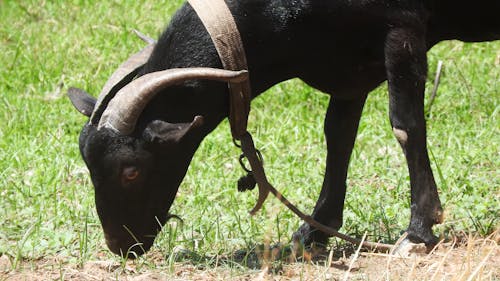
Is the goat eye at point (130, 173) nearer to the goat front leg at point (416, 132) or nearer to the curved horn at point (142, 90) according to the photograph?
the curved horn at point (142, 90)

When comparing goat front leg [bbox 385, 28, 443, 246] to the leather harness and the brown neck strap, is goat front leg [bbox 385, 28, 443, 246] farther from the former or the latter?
the brown neck strap

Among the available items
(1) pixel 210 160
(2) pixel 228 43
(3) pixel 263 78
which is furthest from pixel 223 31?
(1) pixel 210 160

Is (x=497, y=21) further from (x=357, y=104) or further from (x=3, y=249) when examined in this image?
(x=3, y=249)

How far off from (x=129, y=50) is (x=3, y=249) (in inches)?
160

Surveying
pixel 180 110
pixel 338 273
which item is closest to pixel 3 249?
pixel 180 110

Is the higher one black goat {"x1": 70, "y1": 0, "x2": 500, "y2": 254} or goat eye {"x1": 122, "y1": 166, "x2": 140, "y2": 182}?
black goat {"x1": 70, "y1": 0, "x2": 500, "y2": 254}

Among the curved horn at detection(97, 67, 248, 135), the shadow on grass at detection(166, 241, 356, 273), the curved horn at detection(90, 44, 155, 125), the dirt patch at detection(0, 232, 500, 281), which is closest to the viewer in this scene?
the curved horn at detection(97, 67, 248, 135)

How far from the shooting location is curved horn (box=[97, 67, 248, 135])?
5191 mm

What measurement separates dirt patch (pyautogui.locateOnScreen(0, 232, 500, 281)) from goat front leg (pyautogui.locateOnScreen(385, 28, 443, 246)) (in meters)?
0.19

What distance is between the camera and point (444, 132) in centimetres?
801

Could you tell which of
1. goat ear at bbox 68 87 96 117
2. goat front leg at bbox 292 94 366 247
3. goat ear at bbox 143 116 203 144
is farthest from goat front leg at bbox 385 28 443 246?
goat ear at bbox 68 87 96 117

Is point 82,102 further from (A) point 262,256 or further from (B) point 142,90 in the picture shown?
→ (A) point 262,256

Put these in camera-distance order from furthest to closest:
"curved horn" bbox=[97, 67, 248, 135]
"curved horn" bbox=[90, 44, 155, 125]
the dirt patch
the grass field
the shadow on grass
A: the grass field, the shadow on grass, "curved horn" bbox=[90, 44, 155, 125], the dirt patch, "curved horn" bbox=[97, 67, 248, 135]

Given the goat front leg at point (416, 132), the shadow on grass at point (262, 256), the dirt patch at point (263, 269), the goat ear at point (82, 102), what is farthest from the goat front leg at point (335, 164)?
the goat ear at point (82, 102)
